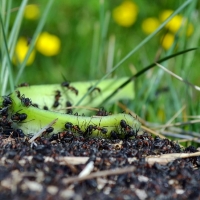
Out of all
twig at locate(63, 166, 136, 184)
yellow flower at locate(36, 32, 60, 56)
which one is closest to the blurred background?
yellow flower at locate(36, 32, 60, 56)

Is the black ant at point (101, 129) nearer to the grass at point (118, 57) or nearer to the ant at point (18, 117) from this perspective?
the ant at point (18, 117)

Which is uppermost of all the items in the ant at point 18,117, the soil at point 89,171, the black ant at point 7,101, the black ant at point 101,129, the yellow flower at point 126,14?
the yellow flower at point 126,14

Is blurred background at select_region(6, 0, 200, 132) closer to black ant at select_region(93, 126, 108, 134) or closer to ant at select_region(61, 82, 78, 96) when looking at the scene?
ant at select_region(61, 82, 78, 96)

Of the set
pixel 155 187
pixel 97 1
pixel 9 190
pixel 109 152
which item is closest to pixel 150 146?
pixel 109 152

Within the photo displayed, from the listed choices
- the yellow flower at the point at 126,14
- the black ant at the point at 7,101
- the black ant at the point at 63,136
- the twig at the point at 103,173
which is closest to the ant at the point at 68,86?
the black ant at the point at 7,101

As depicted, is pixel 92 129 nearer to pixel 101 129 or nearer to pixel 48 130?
pixel 101 129

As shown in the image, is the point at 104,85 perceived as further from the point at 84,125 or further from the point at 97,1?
the point at 97,1

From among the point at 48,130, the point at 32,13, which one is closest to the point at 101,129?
the point at 48,130
